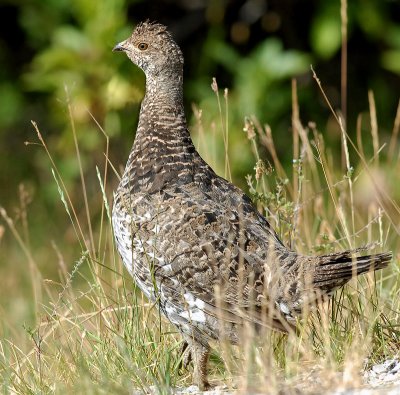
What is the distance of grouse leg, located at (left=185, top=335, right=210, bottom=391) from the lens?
14.1ft

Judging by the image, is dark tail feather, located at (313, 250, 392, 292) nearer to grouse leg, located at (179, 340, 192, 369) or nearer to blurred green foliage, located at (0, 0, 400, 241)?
Result: grouse leg, located at (179, 340, 192, 369)

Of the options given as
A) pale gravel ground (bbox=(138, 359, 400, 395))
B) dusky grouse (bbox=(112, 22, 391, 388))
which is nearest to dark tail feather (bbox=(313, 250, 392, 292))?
dusky grouse (bbox=(112, 22, 391, 388))

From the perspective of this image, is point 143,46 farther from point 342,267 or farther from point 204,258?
point 342,267

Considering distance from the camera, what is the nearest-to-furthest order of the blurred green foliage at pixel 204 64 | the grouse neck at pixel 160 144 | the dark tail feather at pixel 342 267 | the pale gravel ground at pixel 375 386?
1. the pale gravel ground at pixel 375 386
2. the dark tail feather at pixel 342 267
3. the grouse neck at pixel 160 144
4. the blurred green foliage at pixel 204 64

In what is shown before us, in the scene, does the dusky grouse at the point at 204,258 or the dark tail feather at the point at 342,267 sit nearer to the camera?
the dark tail feather at the point at 342,267

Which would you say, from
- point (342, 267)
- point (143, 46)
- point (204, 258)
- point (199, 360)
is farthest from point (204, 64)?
point (342, 267)

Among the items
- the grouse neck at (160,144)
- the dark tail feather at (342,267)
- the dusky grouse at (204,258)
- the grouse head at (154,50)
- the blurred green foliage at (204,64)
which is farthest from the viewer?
the blurred green foliage at (204,64)

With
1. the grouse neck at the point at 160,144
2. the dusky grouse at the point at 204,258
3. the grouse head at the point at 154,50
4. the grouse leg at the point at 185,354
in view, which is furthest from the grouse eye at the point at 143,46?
the grouse leg at the point at 185,354

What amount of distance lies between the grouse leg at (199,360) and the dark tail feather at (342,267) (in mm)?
602

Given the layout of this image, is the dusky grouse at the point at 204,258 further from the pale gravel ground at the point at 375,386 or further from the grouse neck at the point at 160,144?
the pale gravel ground at the point at 375,386

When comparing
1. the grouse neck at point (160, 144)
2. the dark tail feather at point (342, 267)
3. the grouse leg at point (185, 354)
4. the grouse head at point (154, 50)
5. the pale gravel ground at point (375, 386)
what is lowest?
the grouse leg at point (185, 354)

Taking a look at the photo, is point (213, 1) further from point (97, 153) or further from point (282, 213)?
point (282, 213)

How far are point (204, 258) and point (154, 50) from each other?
4.15ft

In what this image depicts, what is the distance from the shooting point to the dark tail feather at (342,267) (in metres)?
3.96
